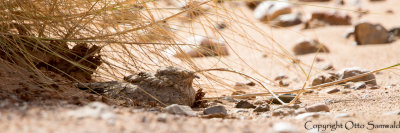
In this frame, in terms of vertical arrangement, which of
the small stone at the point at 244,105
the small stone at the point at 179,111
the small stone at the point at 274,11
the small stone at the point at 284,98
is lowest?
the small stone at the point at 179,111

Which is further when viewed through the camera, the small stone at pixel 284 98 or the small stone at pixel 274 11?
the small stone at pixel 274 11

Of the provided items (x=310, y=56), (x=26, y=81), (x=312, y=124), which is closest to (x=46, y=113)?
(x=26, y=81)

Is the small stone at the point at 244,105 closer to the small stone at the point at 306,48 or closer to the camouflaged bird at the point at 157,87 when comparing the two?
the camouflaged bird at the point at 157,87

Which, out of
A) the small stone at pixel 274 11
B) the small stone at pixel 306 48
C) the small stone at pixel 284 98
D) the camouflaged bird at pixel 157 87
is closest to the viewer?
the camouflaged bird at pixel 157 87

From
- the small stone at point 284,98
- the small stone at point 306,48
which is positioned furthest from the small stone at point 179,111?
the small stone at point 306,48

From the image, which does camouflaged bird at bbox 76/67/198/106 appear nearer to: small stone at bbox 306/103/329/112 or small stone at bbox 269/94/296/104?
small stone at bbox 269/94/296/104

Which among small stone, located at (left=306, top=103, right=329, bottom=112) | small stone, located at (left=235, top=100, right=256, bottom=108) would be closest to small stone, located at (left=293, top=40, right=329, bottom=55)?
small stone, located at (left=235, top=100, right=256, bottom=108)

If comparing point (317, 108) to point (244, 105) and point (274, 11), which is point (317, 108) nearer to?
point (244, 105)

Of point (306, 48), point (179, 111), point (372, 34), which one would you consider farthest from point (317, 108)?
point (372, 34)

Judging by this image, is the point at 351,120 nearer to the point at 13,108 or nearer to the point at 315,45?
the point at 13,108
